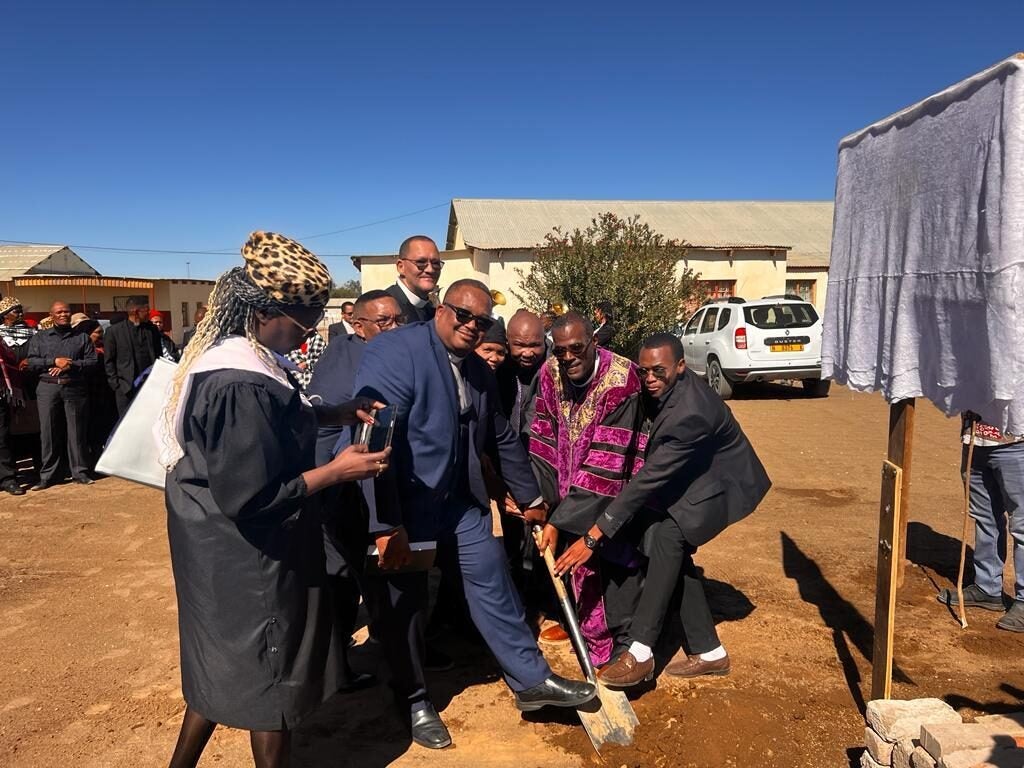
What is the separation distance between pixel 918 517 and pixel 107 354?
8314 mm

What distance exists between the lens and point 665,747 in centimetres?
306

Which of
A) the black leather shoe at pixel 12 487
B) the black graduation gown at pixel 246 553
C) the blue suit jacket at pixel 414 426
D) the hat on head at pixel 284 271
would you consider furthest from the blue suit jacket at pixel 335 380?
the black leather shoe at pixel 12 487

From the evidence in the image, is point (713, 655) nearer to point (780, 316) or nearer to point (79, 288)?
point (780, 316)

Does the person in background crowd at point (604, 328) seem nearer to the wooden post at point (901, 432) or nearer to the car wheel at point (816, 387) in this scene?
the wooden post at point (901, 432)

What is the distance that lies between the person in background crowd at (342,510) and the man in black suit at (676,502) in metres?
0.98

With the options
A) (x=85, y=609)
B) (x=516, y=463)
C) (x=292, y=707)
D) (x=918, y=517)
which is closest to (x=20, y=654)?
(x=85, y=609)

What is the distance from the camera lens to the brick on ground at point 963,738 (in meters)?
2.36

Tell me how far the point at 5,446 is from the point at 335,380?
5.63 meters

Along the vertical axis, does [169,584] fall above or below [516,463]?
below

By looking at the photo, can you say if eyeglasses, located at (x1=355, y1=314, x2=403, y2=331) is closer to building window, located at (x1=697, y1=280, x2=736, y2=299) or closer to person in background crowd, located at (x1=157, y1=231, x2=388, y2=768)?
person in background crowd, located at (x1=157, y1=231, x2=388, y2=768)

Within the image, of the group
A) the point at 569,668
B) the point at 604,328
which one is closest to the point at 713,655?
the point at 569,668

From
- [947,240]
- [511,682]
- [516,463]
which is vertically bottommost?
[511,682]

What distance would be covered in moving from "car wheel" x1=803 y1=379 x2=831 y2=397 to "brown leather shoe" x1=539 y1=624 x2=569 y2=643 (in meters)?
10.6

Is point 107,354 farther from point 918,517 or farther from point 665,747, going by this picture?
point 918,517
